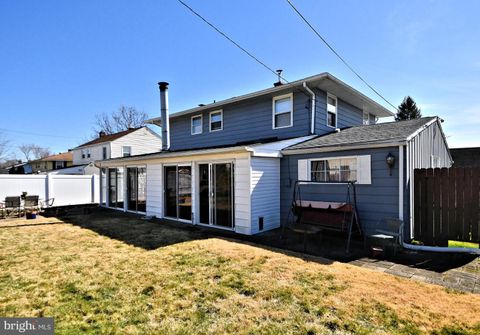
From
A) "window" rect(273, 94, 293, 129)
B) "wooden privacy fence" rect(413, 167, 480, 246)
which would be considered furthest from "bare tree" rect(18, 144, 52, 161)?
"wooden privacy fence" rect(413, 167, 480, 246)

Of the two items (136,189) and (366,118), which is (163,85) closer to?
(136,189)

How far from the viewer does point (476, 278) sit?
4.43 metres

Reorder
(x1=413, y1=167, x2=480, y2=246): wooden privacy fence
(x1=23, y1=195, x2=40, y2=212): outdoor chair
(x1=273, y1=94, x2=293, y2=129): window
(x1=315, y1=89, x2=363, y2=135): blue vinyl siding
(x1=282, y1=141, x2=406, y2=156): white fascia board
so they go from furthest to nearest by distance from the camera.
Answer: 1. (x1=23, y1=195, x2=40, y2=212): outdoor chair
2. (x1=273, y1=94, x2=293, y2=129): window
3. (x1=315, y1=89, x2=363, y2=135): blue vinyl siding
4. (x1=282, y1=141, x2=406, y2=156): white fascia board
5. (x1=413, y1=167, x2=480, y2=246): wooden privacy fence

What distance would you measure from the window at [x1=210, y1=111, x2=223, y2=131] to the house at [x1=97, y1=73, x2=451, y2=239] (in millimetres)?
49

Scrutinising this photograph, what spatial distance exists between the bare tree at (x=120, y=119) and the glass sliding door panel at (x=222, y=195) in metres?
32.2

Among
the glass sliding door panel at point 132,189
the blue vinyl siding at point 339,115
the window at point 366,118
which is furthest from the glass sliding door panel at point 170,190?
the window at point 366,118

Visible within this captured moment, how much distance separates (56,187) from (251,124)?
11766 mm

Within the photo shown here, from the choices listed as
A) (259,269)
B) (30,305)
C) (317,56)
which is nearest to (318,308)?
(259,269)

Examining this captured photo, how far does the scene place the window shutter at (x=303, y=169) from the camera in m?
8.19

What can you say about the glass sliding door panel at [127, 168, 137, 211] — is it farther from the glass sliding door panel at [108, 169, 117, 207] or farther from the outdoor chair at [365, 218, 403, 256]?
the outdoor chair at [365, 218, 403, 256]

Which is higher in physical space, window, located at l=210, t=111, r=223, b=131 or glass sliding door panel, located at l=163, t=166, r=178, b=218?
window, located at l=210, t=111, r=223, b=131

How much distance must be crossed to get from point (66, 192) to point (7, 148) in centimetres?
3743

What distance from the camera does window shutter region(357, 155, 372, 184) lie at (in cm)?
692

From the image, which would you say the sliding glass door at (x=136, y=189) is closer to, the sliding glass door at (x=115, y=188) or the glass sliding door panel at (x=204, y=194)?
the sliding glass door at (x=115, y=188)
